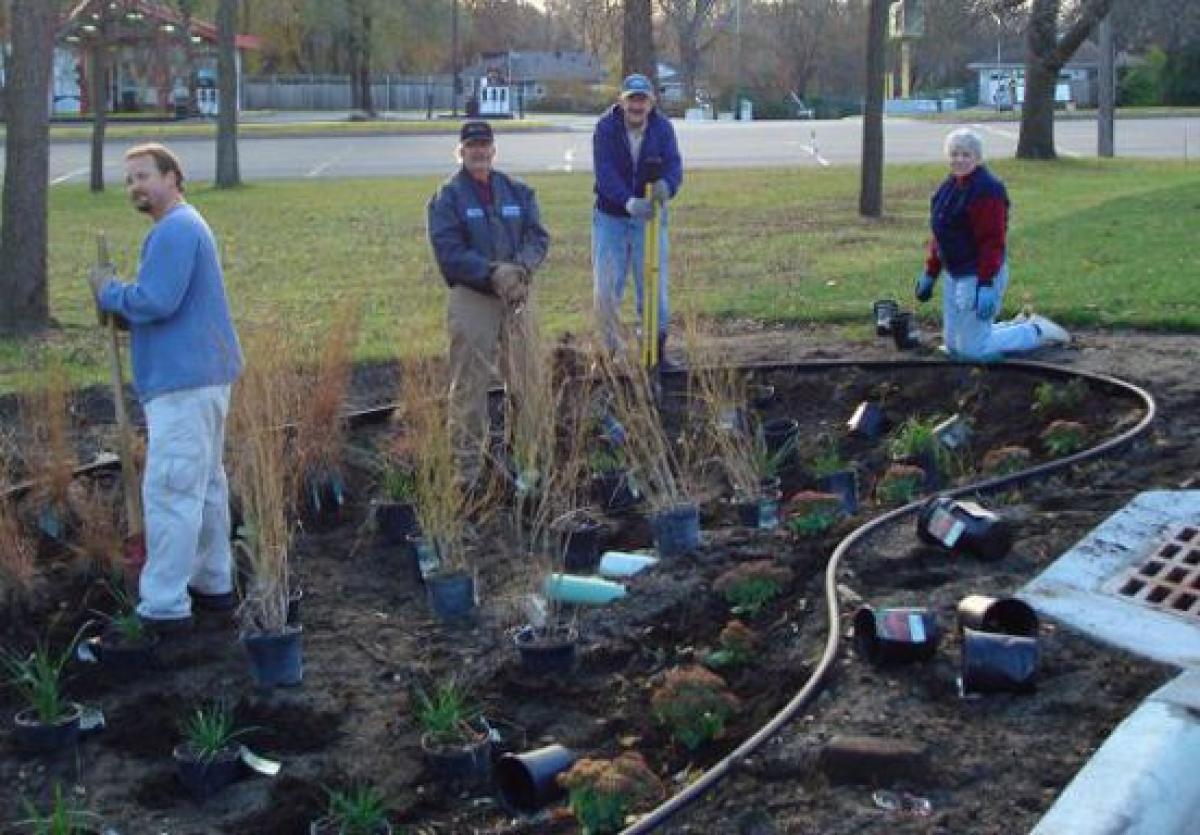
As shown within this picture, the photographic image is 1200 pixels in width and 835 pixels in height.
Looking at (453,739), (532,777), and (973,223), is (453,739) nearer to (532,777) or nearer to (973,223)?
(532,777)

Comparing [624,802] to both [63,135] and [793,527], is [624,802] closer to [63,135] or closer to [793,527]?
[793,527]

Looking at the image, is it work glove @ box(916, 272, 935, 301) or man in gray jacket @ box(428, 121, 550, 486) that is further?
work glove @ box(916, 272, 935, 301)

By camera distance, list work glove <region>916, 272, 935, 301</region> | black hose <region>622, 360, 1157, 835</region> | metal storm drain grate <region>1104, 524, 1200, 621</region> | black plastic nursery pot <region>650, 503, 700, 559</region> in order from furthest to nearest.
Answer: work glove <region>916, 272, 935, 301</region>
black plastic nursery pot <region>650, 503, 700, 559</region>
metal storm drain grate <region>1104, 524, 1200, 621</region>
black hose <region>622, 360, 1157, 835</region>

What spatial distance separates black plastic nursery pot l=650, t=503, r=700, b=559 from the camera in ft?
24.1

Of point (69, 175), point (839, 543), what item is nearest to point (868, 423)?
point (839, 543)

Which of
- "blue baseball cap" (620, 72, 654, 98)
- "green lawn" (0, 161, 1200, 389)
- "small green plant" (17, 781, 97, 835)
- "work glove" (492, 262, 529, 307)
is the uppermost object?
"blue baseball cap" (620, 72, 654, 98)

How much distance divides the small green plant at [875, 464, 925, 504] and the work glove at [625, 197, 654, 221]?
2973mm

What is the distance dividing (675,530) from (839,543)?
71cm

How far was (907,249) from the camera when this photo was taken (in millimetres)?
17031

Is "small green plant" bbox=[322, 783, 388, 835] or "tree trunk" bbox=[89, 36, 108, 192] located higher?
"tree trunk" bbox=[89, 36, 108, 192]

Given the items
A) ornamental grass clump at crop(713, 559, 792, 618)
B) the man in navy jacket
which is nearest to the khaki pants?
the man in navy jacket

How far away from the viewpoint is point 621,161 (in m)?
10.6

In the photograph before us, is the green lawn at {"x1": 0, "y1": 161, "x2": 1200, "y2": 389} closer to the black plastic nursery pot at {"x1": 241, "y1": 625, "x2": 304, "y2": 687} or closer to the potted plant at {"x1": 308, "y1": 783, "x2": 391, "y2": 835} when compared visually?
the black plastic nursery pot at {"x1": 241, "y1": 625, "x2": 304, "y2": 687}

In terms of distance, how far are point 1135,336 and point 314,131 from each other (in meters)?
42.9
